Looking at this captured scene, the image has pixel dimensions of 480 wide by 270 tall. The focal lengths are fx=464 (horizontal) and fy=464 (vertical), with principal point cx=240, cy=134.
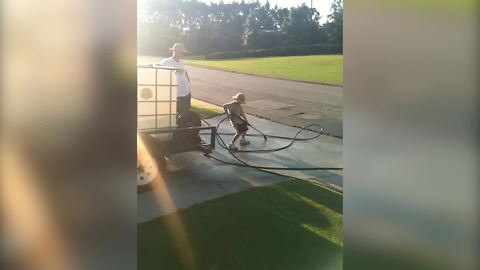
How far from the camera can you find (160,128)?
238 centimetres

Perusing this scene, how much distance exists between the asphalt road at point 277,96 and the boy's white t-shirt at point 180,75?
0.10 feet

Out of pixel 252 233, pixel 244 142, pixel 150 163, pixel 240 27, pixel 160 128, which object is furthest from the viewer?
pixel 244 142

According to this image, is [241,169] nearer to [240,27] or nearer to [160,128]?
[160,128]

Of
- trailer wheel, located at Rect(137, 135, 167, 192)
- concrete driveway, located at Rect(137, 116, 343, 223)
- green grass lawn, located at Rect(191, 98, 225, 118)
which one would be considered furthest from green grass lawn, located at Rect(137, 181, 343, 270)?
green grass lawn, located at Rect(191, 98, 225, 118)

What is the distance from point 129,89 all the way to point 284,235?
3.49ft

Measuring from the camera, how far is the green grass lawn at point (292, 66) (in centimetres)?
220

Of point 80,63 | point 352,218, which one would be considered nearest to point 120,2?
point 80,63

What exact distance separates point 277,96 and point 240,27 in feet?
1.77

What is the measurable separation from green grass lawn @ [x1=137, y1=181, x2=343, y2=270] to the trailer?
→ 0.32 metres

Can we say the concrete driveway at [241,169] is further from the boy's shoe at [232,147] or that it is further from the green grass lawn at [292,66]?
the green grass lawn at [292,66]

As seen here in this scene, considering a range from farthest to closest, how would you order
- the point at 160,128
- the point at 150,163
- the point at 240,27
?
the point at 160,128 → the point at 150,163 → the point at 240,27

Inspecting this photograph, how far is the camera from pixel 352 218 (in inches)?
57.2

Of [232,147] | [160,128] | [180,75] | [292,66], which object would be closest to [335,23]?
[292,66]

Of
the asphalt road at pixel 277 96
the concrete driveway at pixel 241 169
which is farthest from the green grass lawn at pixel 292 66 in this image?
the concrete driveway at pixel 241 169
